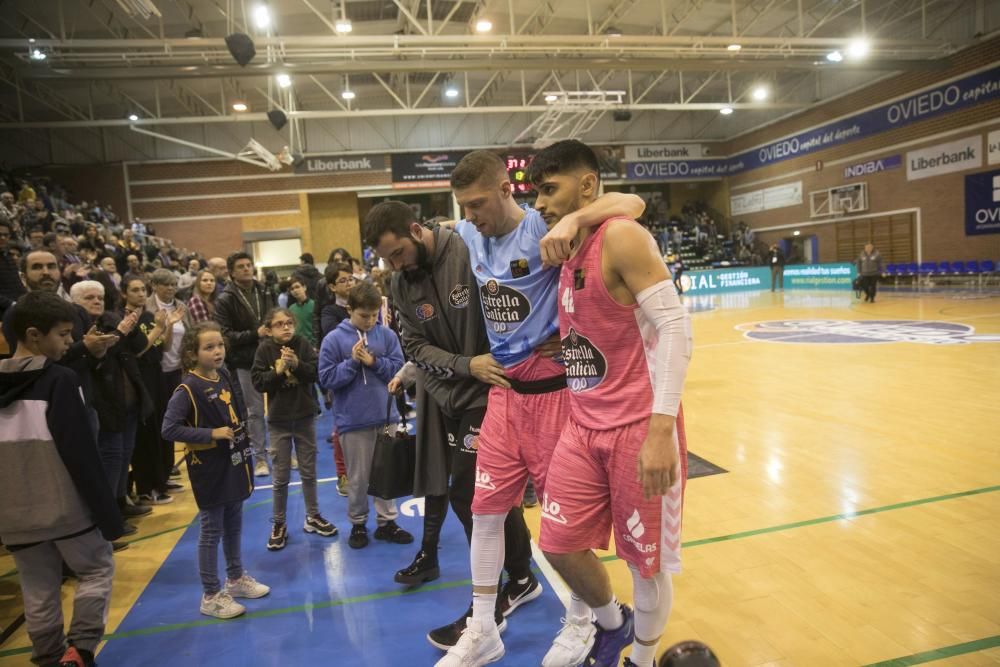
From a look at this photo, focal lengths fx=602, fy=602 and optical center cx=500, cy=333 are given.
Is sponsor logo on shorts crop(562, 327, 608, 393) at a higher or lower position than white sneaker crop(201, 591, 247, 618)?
higher

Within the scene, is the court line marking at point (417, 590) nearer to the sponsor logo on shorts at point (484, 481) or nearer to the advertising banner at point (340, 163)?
the sponsor logo on shorts at point (484, 481)

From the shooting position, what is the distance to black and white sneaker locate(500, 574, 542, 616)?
2.96 m

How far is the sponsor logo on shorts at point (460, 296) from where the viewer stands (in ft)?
9.14

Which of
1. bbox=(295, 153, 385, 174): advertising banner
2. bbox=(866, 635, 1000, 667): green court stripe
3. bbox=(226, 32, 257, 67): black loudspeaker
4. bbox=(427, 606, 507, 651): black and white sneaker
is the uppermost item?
bbox=(295, 153, 385, 174): advertising banner

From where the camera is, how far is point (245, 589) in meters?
3.32

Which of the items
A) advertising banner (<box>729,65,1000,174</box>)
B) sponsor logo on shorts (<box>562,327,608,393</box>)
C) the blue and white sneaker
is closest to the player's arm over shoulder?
sponsor logo on shorts (<box>562,327,608,393</box>)

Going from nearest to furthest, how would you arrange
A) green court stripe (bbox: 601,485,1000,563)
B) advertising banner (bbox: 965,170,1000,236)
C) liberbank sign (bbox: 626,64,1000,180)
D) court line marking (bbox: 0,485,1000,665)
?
1. court line marking (bbox: 0,485,1000,665)
2. green court stripe (bbox: 601,485,1000,563)
3. advertising banner (bbox: 965,170,1000,236)
4. liberbank sign (bbox: 626,64,1000,180)

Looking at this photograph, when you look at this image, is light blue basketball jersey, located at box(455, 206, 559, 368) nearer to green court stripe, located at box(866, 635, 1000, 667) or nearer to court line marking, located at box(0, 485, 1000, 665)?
court line marking, located at box(0, 485, 1000, 665)

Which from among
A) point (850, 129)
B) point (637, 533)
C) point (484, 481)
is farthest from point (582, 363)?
point (850, 129)

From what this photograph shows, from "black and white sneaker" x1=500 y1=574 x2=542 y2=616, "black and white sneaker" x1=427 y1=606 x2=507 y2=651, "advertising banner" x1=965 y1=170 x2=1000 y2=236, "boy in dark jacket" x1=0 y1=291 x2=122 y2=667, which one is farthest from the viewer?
"advertising banner" x1=965 y1=170 x2=1000 y2=236

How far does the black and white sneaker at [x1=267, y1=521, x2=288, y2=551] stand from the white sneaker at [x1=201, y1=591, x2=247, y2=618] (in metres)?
0.76

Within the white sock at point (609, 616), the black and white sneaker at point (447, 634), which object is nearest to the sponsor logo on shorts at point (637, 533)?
the white sock at point (609, 616)

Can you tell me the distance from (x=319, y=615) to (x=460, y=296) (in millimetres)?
1799

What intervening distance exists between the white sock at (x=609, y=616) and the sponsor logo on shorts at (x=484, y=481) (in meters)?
0.61
